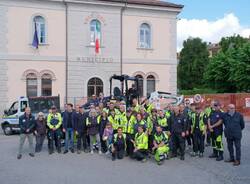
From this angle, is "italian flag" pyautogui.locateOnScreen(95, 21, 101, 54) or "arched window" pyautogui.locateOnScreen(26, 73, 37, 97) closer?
"arched window" pyautogui.locateOnScreen(26, 73, 37, 97)

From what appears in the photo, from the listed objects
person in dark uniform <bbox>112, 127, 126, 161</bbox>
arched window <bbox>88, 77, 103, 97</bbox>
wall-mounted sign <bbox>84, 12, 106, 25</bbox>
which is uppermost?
wall-mounted sign <bbox>84, 12, 106, 25</bbox>

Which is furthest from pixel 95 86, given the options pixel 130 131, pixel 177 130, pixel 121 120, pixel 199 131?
pixel 177 130

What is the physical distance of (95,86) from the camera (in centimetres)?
3075

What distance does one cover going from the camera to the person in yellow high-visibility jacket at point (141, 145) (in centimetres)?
1222

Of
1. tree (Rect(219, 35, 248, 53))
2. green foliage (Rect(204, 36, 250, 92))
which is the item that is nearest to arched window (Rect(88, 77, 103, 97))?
green foliage (Rect(204, 36, 250, 92))

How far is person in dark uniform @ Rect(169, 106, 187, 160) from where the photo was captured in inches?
499

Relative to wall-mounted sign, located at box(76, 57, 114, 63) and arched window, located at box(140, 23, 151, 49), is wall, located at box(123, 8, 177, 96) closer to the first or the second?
arched window, located at box(140, 23, 151, 49)

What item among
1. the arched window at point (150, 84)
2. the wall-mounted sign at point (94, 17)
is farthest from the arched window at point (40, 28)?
the arched window at point (150, 84)

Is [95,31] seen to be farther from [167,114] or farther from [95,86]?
[167,114]

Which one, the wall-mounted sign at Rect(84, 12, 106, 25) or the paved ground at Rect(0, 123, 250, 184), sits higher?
the wall-mounted sign at Rect(84, 12, 106, 25)

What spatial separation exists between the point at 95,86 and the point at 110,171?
20496mm

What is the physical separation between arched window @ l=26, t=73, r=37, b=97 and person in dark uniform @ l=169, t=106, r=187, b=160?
59.3ft

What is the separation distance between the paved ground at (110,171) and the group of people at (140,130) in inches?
17.9

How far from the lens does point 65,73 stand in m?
29.8
